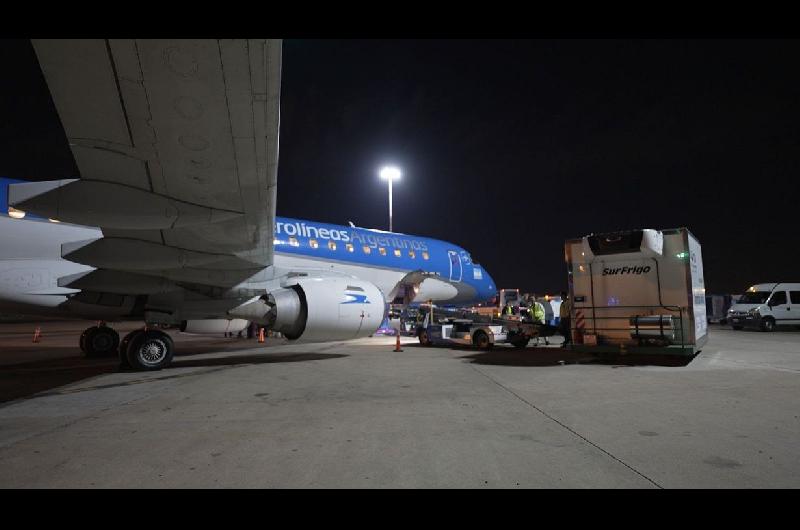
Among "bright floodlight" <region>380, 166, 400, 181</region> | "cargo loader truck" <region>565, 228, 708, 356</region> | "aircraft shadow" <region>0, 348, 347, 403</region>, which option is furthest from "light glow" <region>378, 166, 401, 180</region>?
"cargo loader truck" <region>565, 228, 708, 356</region>

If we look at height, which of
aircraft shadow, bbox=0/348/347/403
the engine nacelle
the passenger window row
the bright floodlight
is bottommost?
aircraft shadow, bbox=0/348/347/403

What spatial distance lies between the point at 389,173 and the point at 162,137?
19.9 m

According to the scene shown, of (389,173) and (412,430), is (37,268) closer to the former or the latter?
(412,430)

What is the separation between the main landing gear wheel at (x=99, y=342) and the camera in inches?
440

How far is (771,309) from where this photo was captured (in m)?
19.4

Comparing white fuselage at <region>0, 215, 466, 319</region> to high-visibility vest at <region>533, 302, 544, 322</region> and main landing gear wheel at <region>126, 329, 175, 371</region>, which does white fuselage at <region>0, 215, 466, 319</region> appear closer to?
main landing gear wheel at <region>126, 329, 175, 371</region>

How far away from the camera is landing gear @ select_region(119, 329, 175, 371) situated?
8.21m

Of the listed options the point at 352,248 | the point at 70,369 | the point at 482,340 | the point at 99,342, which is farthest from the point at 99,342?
the point at 482,340

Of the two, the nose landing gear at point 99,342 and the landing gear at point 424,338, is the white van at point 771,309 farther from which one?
the nose landing gear at point 99,342

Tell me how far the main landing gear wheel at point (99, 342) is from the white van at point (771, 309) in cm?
2584

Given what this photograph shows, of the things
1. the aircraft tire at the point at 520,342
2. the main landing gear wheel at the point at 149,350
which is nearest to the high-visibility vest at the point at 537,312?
the aircraft tire at the point at 520,342

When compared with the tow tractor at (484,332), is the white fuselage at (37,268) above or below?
above

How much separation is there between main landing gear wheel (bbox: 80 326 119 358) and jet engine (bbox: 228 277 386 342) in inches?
202
